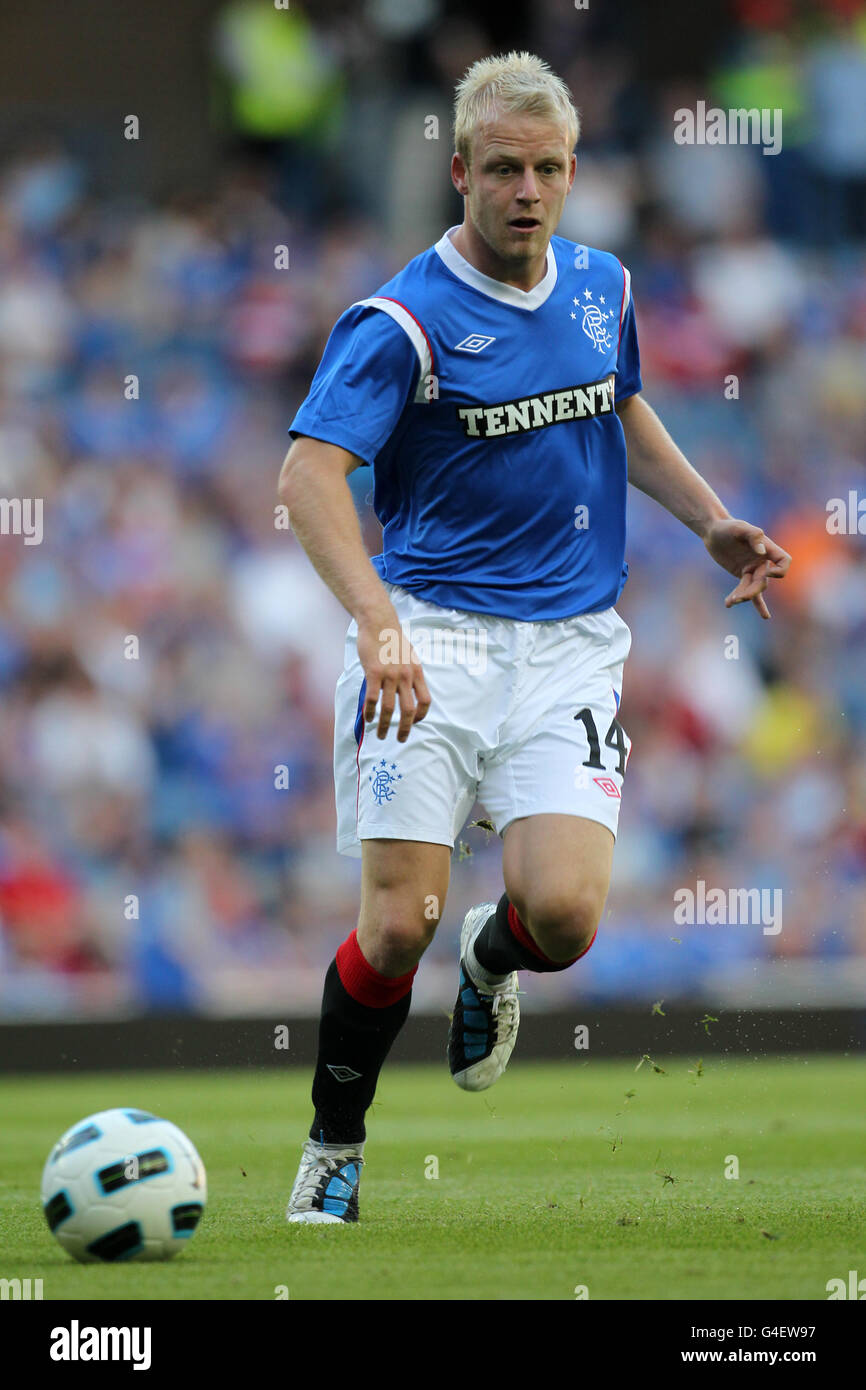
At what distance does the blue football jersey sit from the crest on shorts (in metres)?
0.47

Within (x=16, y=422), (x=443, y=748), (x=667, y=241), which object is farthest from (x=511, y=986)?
(x=667, y=241)

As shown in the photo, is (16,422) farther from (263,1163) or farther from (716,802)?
(263,1163)

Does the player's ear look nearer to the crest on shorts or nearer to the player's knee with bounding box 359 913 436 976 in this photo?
the crest on shorts

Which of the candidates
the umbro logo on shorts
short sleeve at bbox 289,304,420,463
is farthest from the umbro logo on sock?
short sleeve at bbox 289,304,420,463

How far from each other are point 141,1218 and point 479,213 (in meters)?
2.62

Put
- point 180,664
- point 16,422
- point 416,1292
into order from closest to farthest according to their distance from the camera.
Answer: point 416,1292 → point 180,664 → point 16,422

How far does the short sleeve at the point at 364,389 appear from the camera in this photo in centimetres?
502

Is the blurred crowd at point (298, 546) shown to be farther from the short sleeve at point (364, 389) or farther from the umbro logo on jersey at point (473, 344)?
the short sleeve at point (364, 389)

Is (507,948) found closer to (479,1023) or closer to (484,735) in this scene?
(479,1023)

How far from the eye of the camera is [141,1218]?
4.38m

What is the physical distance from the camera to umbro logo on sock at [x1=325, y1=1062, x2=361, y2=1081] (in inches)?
204

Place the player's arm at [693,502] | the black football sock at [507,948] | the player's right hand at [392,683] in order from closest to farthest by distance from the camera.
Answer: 1. the player's right hand at [392,683]
2. the black football sock at [507,948]
3. the player's arm at [693,502]

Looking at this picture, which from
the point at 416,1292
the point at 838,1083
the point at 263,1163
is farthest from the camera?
the point at 838,1083

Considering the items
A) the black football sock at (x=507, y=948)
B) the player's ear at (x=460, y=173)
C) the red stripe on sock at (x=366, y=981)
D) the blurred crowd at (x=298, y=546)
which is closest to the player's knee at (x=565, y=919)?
the black football sock at (x=507, y=948)
